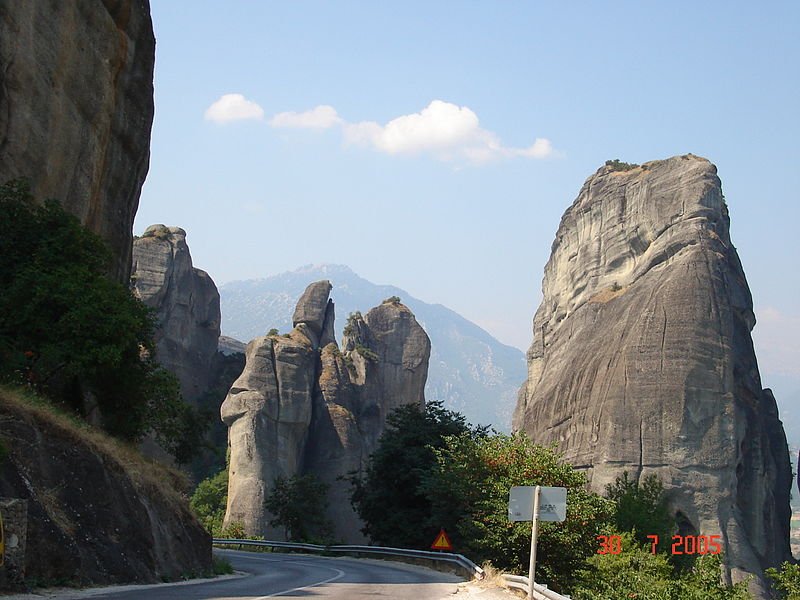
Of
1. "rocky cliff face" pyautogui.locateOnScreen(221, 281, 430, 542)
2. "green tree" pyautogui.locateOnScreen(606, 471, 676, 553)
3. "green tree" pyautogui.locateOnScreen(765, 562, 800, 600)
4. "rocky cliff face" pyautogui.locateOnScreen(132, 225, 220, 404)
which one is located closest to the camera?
"green tree" pyautogui.locateOnScreen(765, 562, 800, 600)

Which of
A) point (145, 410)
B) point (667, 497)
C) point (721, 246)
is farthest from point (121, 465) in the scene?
point (721, 246)

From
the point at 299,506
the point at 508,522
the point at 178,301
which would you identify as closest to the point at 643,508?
the point at 299,506

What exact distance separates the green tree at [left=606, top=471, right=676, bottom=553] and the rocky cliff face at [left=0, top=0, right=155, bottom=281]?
116 ft

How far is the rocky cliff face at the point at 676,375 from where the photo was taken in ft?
286

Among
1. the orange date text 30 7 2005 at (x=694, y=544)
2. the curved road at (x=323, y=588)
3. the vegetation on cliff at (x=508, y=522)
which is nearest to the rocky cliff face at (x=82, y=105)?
the curved road at (x=323, y=588)

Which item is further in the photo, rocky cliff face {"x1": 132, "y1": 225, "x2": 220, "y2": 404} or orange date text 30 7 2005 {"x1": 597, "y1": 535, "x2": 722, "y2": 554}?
rocky cliff face {"x1": 132, "y1": 225, "x2": 220, "y2": 404}

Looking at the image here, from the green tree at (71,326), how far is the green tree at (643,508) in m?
36.6

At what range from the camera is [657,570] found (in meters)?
41.7

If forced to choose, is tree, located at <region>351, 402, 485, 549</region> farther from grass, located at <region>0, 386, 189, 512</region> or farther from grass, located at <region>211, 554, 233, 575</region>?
grass, located at <region>0, 386, 189, 512</region>

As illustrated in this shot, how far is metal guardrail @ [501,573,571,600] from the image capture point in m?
17.0

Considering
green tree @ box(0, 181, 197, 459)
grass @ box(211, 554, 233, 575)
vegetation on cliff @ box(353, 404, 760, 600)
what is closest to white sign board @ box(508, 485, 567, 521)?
vegetation on cliff @ box(353, 404, 760, 600)

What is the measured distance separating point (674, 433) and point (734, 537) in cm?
955

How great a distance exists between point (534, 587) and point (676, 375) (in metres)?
74.0

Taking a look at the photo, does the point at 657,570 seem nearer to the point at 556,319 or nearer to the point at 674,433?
the point at 674,433
